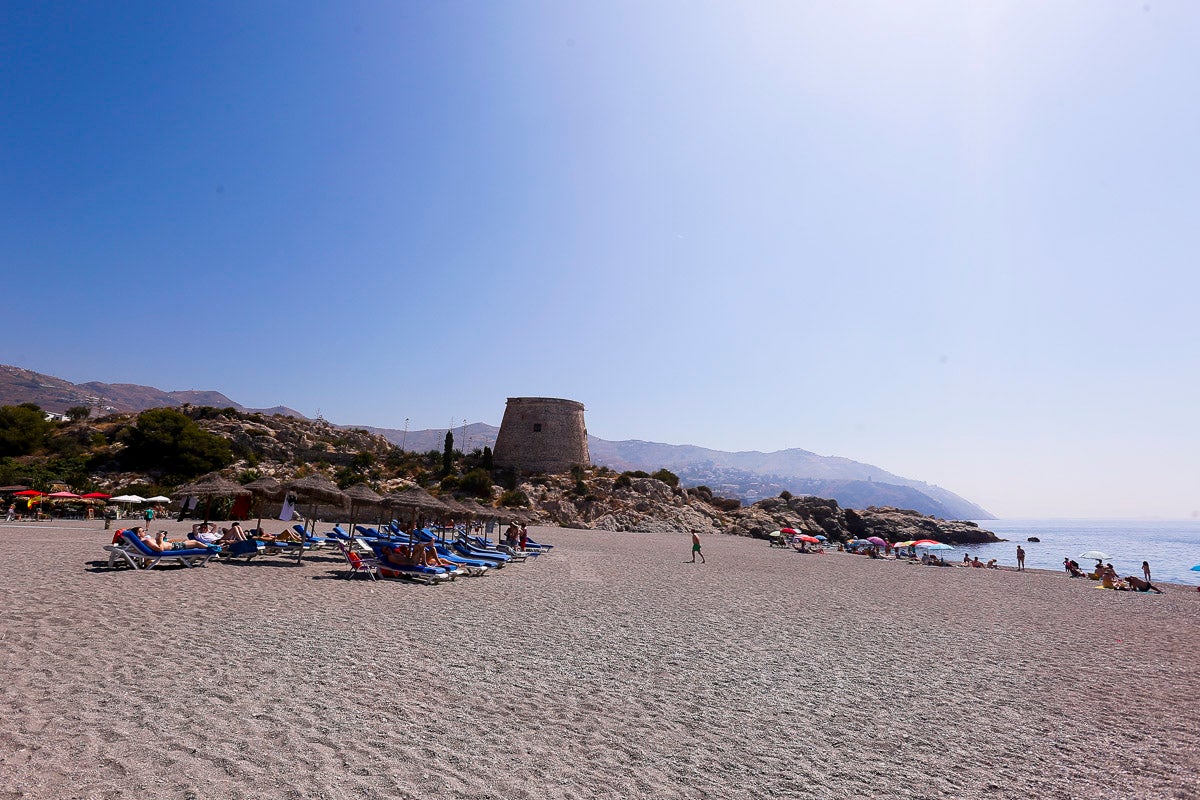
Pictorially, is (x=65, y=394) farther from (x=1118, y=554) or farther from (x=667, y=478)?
(x=1118, y=554)

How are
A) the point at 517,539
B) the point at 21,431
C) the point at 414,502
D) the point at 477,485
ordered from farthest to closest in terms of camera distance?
the point at 477,485 < the point at 21,431 < the point at 517,539 < the point at 414,502

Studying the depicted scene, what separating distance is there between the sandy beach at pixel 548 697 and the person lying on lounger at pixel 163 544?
0.62 meters

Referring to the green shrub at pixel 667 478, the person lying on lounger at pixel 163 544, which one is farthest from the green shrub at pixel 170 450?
the green shrub at pixel 667 478

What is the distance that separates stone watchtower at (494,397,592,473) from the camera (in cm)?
4909

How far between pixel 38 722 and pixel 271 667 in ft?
6.22

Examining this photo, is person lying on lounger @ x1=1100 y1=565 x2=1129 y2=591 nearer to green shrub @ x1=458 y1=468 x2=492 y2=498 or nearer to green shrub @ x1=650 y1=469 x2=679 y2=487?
green shrub @ x1=458 y1=468 x2=492 y2=498

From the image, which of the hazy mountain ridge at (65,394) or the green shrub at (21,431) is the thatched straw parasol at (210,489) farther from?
the hazy mountain ridge at (65,394)

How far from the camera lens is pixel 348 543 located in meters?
15.0

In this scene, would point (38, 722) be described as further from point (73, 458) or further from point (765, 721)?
point (73, 458)

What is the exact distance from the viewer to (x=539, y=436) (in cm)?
4959

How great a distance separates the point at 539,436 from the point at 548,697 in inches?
1738

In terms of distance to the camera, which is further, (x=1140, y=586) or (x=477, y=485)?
(x=477, y=485)

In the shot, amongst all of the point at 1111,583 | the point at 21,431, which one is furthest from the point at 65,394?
the point at 1111,583

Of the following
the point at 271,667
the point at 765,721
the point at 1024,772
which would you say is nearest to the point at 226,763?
the point at 271,667
